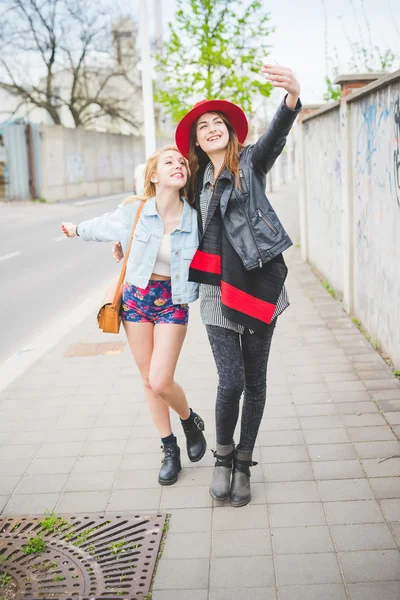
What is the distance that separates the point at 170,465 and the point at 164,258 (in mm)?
1141

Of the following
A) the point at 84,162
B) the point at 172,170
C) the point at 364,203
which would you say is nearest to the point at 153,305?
the point at 172,170

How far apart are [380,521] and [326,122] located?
253 inches

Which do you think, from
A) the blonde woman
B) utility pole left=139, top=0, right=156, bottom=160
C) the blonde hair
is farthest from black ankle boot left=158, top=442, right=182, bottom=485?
utility pole left=139, top=0, right=156, bottom=160

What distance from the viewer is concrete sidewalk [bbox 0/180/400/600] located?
9.53 ft

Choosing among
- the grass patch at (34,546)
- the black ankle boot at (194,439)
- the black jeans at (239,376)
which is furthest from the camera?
the black ankle boot at (194,439)

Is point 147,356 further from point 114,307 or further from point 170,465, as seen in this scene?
point 170,465

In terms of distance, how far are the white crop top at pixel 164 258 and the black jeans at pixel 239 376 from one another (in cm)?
40

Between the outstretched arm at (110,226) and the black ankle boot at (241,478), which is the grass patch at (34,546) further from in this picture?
the outstretched arm at (110,226)

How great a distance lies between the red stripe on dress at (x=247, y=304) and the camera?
3287 mm

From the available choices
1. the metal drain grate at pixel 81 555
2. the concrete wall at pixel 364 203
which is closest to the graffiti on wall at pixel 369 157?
the concrete wall at pixel 364 203

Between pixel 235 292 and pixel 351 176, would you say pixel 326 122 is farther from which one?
pixel 235 292

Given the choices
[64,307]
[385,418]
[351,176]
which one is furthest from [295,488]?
[64,307]

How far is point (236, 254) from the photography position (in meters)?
3.28

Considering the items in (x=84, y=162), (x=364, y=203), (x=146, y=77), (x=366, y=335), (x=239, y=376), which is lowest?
(x=366, y=335)
